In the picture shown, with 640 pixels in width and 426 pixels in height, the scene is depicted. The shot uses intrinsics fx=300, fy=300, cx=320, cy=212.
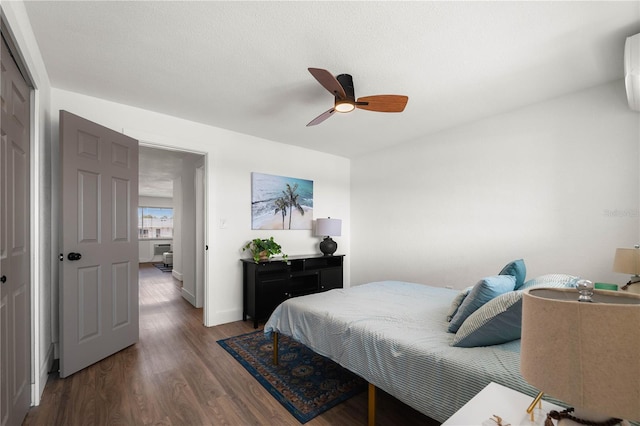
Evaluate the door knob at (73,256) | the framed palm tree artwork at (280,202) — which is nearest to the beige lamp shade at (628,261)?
the framed palm tree artwork at (280,202)

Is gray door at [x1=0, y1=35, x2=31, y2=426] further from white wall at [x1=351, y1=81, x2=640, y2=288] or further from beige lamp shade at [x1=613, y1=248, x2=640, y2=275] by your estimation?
white wall at [x1=351, y1=81, x2=640, y2=288]

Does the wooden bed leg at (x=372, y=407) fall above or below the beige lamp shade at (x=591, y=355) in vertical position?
below

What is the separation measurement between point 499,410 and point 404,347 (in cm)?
65

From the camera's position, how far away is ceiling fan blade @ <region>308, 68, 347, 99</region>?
1.91 metres

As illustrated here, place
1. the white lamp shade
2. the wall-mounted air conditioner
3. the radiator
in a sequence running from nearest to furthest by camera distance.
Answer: the wall-mounted air conditioner
the white lamp shade
the radiator

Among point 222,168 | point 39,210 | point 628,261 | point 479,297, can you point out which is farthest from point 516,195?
point 39,210

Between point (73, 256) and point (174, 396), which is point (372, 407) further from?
point (73, 256)

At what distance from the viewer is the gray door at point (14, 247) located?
1.51 meters

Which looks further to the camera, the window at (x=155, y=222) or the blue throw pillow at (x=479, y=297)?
the window at (x=155, y=222)

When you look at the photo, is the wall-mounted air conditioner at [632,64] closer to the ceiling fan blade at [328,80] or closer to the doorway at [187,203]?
the ceiling fan blade at [328,80]

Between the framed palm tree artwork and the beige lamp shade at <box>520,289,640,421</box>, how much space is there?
3.67m

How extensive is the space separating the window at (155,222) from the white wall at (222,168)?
774 cm

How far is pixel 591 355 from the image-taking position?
61 cm

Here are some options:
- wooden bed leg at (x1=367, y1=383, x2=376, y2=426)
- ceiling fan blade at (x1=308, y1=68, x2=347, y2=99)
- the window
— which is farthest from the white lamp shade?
the window
